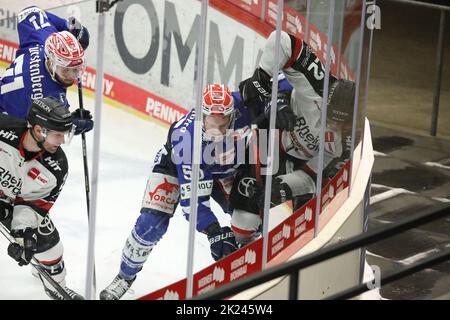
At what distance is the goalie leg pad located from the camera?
174 inches

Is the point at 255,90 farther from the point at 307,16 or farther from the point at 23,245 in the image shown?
the point at 23,245

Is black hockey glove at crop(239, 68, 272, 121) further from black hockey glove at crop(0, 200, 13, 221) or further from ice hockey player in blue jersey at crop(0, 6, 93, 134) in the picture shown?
black hockey glove at crop(0, 200, 13, 221)

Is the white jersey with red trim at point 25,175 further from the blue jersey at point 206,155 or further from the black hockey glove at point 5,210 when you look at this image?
the blue jersey at point 206,155

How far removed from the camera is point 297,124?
525 centimetres

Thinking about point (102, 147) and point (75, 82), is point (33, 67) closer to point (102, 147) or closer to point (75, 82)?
point (75, 82)

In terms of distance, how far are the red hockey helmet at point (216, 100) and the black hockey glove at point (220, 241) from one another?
0.45 m

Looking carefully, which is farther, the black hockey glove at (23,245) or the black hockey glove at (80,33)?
the black hockey glove at (80,33)

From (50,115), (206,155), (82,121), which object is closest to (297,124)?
(206,155)

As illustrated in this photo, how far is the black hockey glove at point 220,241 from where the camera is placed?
461 cm

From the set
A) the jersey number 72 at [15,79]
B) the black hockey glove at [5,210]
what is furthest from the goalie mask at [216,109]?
the jersey number 72 at [15,79]

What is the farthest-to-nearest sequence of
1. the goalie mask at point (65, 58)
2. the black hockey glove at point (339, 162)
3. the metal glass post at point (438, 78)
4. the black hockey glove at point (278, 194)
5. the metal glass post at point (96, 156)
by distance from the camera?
the metal glass post at point (438, 78), the black hockey glove at point (339, 162), the goalie mask at point (65, 58), the black hockey glove at point (278, 194), the metal glass post at point (96, 156)

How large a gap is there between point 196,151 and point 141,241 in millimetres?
415
